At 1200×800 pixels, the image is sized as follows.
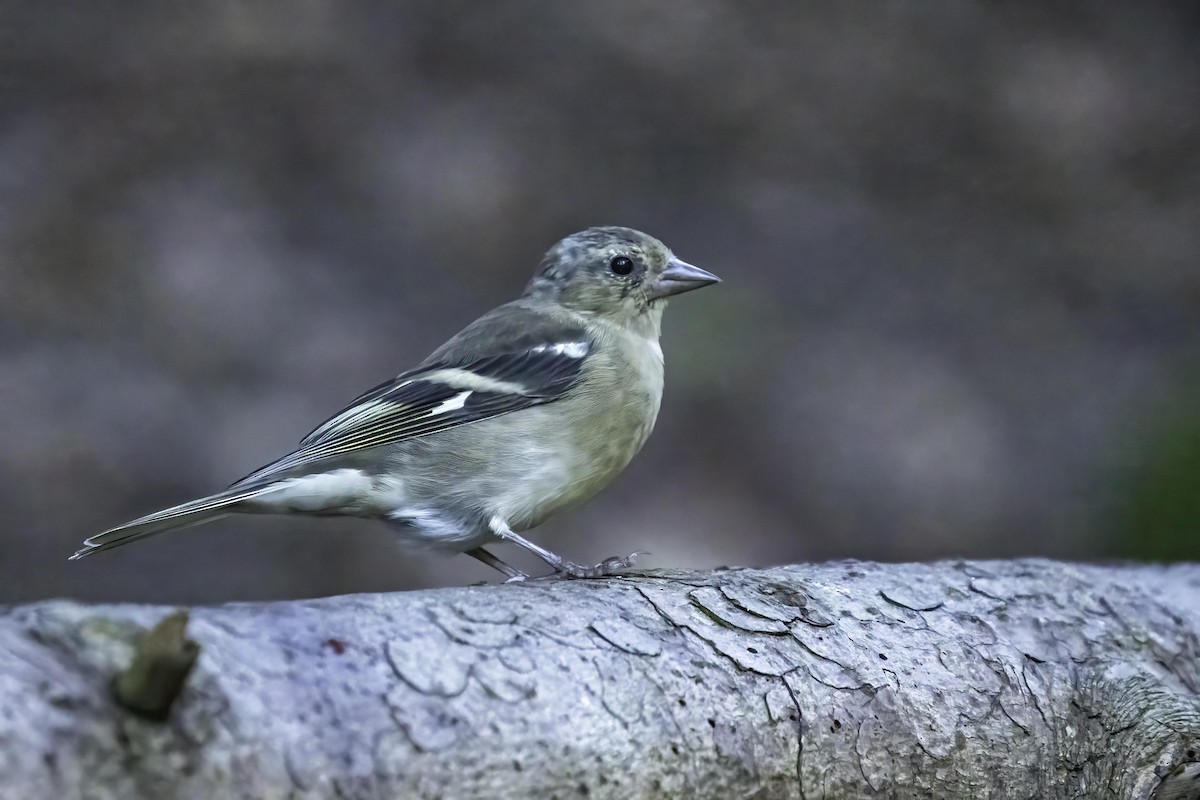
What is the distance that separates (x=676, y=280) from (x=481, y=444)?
0.82 meters

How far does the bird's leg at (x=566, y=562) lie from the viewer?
8.23 ft

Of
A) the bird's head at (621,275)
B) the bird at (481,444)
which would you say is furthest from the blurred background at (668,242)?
the bird at (481,444)

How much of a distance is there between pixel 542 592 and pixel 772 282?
14.9 ft

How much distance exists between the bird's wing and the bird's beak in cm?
32

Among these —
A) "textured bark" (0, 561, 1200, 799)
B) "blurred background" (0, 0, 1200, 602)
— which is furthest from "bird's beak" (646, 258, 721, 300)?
"blurred background" (0, 0, 1200, 602)

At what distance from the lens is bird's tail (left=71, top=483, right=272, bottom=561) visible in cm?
251

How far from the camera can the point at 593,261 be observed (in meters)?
3.48

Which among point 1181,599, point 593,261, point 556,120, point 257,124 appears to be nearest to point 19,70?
point 257,124

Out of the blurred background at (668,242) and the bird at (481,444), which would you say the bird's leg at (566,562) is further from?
the blurred background at (668,242)

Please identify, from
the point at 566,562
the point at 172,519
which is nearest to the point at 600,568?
the point at 566,562

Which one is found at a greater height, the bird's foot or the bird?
the bird

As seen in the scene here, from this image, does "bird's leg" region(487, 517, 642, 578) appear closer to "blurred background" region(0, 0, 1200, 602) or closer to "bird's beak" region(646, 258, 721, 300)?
"bird's beak" region(646, 258, 721, 300)

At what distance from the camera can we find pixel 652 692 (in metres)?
1.83

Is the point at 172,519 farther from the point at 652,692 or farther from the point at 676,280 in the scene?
the point at 676,280
